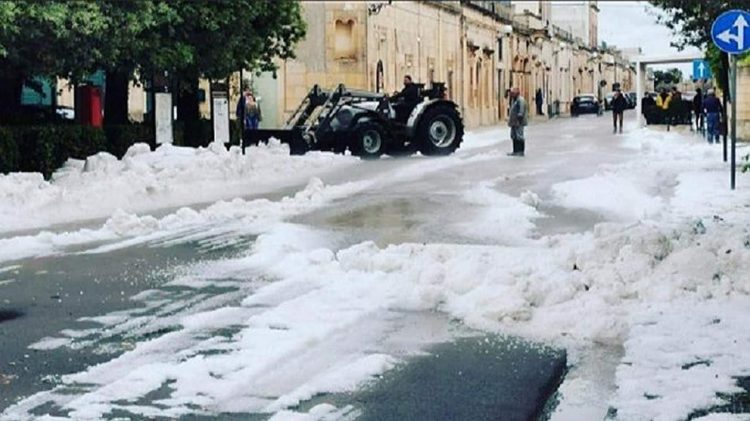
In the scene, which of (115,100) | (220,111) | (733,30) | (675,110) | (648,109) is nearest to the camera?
(733,30)

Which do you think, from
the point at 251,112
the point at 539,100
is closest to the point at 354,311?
the point at 251,112

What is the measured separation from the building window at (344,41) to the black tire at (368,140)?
19.0 metres

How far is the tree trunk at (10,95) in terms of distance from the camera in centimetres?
2548

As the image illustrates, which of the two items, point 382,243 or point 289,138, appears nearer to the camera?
point 382,243

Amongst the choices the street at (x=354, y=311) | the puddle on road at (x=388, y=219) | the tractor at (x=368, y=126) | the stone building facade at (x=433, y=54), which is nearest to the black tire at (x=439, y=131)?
the tractor at (x=368, y=126)

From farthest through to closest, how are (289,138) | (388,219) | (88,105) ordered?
(289,138)
(88,105)
(388,219)

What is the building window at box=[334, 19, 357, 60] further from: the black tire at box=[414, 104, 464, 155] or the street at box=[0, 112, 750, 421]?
the street at box=[0, 112, 750, 421]

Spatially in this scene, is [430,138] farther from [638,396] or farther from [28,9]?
[638,396]

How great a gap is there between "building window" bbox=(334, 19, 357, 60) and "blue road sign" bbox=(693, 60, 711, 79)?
14.2 m

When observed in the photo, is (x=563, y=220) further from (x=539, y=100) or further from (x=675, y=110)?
(x=539, y=100)

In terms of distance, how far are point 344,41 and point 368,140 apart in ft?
63.9

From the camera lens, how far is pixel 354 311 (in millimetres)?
9492

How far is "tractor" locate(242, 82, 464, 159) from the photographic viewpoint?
31219mm

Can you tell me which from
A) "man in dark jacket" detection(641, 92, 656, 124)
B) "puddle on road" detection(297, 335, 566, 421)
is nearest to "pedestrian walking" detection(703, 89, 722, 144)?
"man in dark jacket" detection(641, 92, 656, 124)
